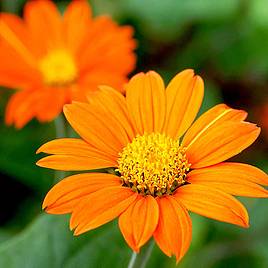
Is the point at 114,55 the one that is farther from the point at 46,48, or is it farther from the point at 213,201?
the point at 213,201

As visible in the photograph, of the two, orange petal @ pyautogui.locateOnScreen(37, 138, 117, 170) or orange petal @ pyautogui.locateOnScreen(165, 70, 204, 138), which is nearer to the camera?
orange petal @ pyautogui.locateOnScreen(37, 138, 117, 170)

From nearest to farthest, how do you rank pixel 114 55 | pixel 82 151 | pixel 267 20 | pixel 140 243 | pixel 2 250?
pixel 140 243
pixel 82 151
pixel 2 250
pixel 114 55
pixel 267 20

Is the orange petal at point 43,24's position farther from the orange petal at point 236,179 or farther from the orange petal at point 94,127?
the orange petal at point 236,179

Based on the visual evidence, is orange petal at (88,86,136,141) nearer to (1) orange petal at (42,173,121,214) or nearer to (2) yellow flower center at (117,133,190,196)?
(2) yellow flower center at (117,133,190,196)

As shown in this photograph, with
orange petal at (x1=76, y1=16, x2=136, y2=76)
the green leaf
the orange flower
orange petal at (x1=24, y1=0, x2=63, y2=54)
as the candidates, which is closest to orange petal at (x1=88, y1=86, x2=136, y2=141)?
the green leaf

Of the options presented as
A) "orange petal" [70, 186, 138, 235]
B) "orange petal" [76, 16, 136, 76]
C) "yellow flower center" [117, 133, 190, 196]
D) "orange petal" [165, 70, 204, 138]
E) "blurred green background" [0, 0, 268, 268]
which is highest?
"orange petal" [165, 70, 204, 138]

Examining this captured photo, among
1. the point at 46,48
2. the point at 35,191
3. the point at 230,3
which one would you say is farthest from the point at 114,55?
the point at 230,3

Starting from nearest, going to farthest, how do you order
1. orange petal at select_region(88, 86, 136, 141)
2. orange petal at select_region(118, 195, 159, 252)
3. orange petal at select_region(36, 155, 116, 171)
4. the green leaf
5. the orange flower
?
orange petal at select_region(118, 195, 159, 252), orange petal at select_region(36, 155, 116, 171), orange petal at select_region(88, 86, 136, 141), the green leaf, the orange flower

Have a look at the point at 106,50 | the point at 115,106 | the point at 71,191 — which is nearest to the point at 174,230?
the point at 71,191
